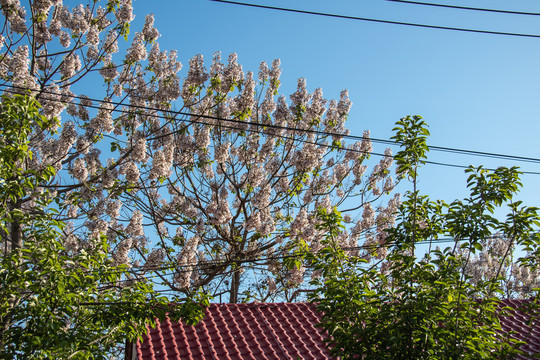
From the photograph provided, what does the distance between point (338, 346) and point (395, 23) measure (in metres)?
3.77

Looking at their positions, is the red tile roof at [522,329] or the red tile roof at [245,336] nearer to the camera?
the red tile roof at [245,336]

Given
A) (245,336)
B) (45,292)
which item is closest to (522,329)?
(245,336)

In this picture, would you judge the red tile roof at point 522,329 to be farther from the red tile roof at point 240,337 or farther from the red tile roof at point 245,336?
the red tile roof at point 240,337

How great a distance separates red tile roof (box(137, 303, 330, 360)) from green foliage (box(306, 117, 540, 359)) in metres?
2.62

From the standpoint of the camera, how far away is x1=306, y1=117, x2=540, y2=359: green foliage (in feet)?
11.9

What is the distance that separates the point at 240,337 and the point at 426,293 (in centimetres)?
386

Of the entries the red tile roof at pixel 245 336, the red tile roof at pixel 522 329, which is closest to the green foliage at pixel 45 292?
the red tile roof at pixel 245 336

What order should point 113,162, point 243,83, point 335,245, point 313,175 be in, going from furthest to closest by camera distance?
point 313,175
point 243,83
point 113,162
point 335,245

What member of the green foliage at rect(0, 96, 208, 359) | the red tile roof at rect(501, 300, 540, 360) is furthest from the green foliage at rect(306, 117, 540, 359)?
the red tile roof at rect(501, 300, 540, 360)

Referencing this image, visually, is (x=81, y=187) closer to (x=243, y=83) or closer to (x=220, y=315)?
(x=220, y=315)

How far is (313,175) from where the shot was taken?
11625mm

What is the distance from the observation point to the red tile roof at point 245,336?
21.0ft

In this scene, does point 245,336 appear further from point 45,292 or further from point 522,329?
point 522,329

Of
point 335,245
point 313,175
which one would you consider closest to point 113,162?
point 313,175
